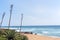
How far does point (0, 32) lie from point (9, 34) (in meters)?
9.43

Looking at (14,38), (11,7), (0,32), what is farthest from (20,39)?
(11,7)

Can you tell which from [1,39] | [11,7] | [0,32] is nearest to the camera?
[1,39]

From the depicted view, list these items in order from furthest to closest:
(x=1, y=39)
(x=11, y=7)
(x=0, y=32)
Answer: (x=11, y=7) < (x=0, y=32) < (x=1, y=39)

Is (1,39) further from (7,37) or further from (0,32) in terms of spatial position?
(0,32)

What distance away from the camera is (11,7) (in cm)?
Result: 3878

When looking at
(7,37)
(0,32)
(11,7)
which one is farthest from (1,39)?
(11,7)

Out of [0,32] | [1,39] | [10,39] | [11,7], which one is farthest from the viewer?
[11,7]

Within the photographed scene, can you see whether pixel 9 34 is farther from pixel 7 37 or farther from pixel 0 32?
pixel 0 32

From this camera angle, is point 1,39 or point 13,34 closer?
point 13,34

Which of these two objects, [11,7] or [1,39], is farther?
[11,7]

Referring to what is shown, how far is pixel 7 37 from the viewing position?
77.1 ft

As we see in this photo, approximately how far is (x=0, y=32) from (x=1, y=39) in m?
7.06

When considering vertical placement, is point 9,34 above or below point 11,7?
below

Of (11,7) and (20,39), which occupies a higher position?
(11,7)
